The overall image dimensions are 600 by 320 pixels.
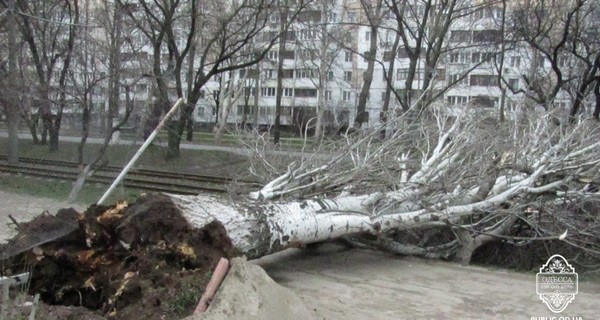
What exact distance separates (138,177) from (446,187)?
35.9 feet

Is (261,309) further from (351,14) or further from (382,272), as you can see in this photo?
(351,14)

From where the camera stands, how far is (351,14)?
29.4 m

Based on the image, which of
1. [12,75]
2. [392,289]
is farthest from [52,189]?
[392,289]

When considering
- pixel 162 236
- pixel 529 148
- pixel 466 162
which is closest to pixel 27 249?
pixel 162 236

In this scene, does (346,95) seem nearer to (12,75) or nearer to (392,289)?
(12,75)

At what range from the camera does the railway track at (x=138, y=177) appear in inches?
594

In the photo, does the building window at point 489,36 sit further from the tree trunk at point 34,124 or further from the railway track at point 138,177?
the tree trunk at point 34,124

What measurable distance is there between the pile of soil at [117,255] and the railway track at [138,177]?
316 inches

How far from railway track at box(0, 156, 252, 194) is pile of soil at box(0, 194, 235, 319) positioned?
26.3ft

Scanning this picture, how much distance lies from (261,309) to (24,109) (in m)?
15.3

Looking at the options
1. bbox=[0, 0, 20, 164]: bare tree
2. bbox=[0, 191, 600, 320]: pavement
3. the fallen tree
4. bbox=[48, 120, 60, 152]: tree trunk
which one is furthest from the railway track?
bbox=[0, 191, 600, 320]: pavement

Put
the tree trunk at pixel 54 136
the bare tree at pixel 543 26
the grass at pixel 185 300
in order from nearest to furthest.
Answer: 1. the grass at pixel 185 300
2. the tree trunk at pixel 54 136
3. the bare tree at pixel 543 26

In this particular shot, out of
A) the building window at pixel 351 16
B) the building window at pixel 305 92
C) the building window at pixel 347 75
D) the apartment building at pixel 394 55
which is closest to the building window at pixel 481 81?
the apartment building at pixel 394 55

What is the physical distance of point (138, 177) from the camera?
17.1 m
